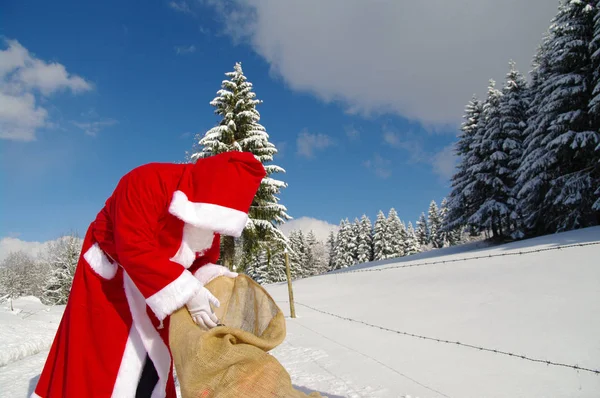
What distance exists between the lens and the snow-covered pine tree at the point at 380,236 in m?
47.7

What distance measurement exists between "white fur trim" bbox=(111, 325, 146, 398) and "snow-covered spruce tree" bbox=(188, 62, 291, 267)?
13.5 meters

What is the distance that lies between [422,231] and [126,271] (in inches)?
2464

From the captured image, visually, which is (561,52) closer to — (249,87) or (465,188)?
(465,188)

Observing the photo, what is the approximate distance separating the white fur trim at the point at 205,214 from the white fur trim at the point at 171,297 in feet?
0.88

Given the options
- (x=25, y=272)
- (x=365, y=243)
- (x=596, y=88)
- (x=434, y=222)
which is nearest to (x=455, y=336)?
(x=596, y=88)

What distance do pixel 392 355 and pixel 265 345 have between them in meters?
5.02

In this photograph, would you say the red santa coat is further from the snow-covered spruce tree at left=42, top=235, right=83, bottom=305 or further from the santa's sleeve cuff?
the snow-covered spruce tree at left=42, top=235, right=83, bottom=305

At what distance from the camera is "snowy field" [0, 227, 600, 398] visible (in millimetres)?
4129

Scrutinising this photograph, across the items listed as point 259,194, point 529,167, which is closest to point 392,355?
point 259,194

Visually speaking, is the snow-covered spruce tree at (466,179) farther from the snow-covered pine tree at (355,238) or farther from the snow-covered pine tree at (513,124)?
the snow-covered pine tree at (355,238)

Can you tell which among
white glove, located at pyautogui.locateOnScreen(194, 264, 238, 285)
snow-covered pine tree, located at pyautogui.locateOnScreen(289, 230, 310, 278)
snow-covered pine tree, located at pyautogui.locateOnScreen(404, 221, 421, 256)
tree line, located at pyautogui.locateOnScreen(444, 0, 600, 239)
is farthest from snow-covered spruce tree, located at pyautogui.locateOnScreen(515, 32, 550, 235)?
snow-covered pine tree, located at pyautogui.locateOnScreen(289, 230, 310, 278)

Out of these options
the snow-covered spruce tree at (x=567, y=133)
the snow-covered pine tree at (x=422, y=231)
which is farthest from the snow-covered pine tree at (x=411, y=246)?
the snow-covered spruce tree at (x=567, y=133)

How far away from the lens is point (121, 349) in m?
1.55

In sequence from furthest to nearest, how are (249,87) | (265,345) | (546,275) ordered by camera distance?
1. (249,87)
2. (546,275)
3. (265,345)
